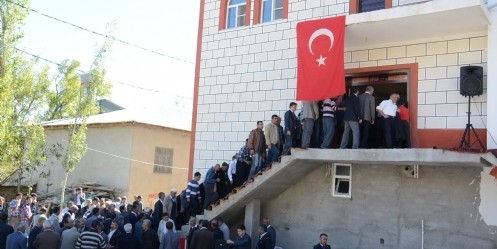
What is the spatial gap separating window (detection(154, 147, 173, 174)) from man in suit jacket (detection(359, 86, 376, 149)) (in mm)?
16515

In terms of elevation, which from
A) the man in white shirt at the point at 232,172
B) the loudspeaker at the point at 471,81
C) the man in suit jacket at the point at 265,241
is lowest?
the man in suit jacket at the point at 265,241

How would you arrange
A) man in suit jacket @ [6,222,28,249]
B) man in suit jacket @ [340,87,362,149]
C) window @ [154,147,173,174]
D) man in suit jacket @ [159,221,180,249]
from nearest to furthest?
man in suit jacket @ [6,222,28,249], man in suit jacket @ [340,87,362,149], man in suit jacket @ [159,221,180,249], window @ [154,147,173,174]

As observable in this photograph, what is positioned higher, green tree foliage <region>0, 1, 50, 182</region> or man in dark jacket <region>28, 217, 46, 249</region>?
green tree foliage <region>0, 1, 50, 182</region>

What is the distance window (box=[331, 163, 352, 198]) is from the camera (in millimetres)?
14656

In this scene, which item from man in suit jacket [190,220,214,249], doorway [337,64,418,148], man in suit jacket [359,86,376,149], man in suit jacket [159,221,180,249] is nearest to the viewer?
man in suit jacket [190,220,214,249]

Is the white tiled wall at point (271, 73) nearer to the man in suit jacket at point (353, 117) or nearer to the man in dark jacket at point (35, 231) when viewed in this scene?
the man in suit jacket at point (353, 117)

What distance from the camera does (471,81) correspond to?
12.5m

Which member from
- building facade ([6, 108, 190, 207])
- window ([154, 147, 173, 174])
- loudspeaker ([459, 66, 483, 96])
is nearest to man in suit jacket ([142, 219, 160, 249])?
loudspeaker ([459, 66, 483, 96])

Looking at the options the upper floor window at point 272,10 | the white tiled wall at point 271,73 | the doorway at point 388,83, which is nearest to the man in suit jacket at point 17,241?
the white tiled wall at point 271,73

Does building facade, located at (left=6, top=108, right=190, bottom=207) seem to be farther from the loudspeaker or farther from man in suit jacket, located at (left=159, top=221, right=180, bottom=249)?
the loudspeaker

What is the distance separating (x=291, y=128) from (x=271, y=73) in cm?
286

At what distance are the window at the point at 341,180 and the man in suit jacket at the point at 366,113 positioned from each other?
1368 millimetres

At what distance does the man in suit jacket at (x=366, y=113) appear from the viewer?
1334 cm

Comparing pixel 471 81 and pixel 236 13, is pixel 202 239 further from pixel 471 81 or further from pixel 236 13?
pixel 236 13
